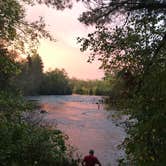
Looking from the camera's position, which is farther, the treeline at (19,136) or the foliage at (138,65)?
→ the treeline at (19,136)

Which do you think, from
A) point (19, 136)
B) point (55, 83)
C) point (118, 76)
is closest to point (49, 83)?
point (55, 83)

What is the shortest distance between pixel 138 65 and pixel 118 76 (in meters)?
1.01

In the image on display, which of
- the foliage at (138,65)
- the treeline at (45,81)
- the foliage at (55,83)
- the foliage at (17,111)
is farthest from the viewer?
the foliage at (55,83)

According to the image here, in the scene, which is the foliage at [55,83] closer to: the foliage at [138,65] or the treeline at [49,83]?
the treeline at [49,83]

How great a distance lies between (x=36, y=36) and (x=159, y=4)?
10.8 feet

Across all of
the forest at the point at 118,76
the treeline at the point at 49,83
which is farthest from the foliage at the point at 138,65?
the treeline at the point at 49,83

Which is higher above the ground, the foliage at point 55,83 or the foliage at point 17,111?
the foliage at point 55,83

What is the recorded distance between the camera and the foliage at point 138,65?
20.1 feet

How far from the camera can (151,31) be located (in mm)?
8344

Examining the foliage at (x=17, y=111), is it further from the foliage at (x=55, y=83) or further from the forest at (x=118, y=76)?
the foliage at (x=55, y=83)

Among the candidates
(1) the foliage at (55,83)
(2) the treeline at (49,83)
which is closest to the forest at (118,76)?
(2) the treeline at (49,83)

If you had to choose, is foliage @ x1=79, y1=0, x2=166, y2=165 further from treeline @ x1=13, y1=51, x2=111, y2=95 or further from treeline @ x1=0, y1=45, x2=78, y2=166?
treeline @ x1=13, y1=51, x2=111, y2=95

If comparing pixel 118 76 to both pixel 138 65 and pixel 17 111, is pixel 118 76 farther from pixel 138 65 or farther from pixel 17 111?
pixel 17 111

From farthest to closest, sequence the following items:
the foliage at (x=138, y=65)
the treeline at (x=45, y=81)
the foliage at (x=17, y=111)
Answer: the treeline at (x=45, y=81)
the foliage at (x=17, y=111)
the foliage at (x=138, y=65)
